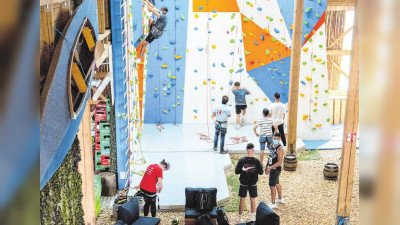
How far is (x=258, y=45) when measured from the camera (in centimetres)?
1095

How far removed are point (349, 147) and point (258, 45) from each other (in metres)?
5.21

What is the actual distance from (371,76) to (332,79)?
503 inches

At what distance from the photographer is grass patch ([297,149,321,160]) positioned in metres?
9.82

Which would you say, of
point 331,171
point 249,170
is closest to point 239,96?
point 331,171

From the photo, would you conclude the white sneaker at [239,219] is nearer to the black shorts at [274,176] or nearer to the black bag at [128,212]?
the black shorts at [274,176]

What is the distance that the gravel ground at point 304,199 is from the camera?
23.0 feet

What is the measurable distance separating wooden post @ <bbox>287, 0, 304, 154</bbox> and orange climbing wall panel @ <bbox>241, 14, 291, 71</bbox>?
1.88 m

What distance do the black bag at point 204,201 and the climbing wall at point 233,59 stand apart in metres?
4.89

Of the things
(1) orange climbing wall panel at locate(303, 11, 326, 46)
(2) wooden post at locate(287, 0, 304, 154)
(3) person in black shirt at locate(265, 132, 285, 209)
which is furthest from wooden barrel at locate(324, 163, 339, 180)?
(1) orange climbing wall panel at locate(303, 11, 326, 46)

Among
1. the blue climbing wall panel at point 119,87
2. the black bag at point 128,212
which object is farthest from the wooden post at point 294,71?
the black bag at point 128,212

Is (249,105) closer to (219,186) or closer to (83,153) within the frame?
(219,186)

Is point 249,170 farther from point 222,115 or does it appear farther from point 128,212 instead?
point 222,115

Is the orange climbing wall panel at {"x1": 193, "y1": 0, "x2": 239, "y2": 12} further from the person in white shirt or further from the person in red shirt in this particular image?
the person in red shirt

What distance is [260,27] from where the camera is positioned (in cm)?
1088
